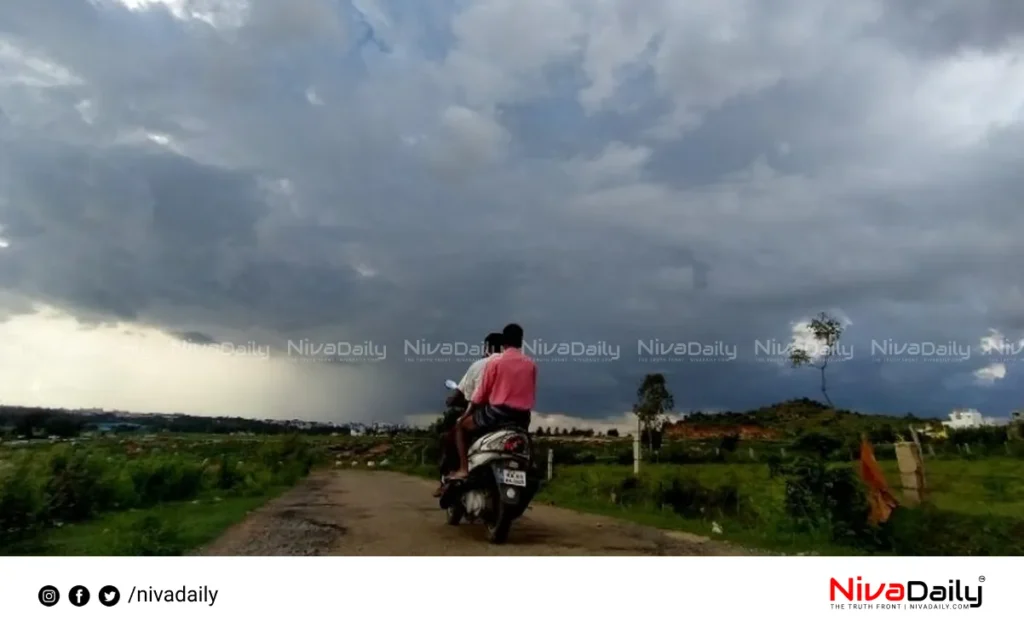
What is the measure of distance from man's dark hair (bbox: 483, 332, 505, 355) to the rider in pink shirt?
0.02m

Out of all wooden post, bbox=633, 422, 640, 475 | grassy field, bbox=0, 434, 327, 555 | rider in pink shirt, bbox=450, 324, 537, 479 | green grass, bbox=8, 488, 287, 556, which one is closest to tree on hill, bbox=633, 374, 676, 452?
wooden post, bbox=633, 422, 640, 475

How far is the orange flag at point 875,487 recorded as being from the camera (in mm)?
4254

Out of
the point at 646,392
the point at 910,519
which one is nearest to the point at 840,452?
the point at 910,519

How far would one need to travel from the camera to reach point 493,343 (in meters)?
4.01

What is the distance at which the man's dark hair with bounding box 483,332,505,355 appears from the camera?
3.99 m

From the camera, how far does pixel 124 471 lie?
13.6 feet

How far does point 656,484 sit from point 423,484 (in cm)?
136
